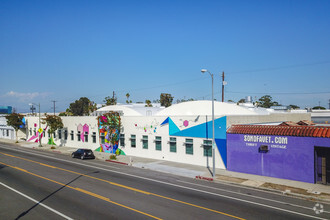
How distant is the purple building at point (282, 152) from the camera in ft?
69.1

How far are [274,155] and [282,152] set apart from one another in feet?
2.44

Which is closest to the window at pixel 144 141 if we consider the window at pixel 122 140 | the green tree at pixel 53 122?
the window at pixel 122 140

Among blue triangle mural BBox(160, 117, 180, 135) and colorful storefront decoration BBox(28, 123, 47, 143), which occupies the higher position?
blue triangle mural BBox(160, 117, 180, 135)

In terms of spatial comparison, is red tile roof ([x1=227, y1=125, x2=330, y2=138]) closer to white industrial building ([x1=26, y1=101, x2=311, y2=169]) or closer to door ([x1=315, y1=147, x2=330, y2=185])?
door ([x1=315, y1=147, x2=330, y2=185])

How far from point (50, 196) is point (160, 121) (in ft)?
59.0

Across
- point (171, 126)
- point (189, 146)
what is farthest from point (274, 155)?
point (171, 126)

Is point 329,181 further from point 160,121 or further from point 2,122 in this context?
point 2,122

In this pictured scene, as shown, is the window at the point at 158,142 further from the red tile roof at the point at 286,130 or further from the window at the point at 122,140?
the red tile roof at the point at 286,130

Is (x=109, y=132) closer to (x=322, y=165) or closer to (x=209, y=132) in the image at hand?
(x=209, y=132)

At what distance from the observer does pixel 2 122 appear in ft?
235

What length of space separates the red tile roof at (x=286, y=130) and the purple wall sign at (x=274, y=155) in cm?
32

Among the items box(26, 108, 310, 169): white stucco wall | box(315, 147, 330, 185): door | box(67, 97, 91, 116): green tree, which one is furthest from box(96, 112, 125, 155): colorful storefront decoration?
box(67, 97, 91, 116): green tree

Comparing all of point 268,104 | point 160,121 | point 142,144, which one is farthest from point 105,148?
point 268,104

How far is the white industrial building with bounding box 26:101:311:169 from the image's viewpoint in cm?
2861
